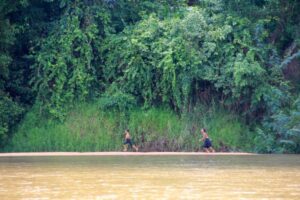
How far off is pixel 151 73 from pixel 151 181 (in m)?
14.8

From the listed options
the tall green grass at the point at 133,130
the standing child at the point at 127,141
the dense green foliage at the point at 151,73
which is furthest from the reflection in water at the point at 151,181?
Answer: the dense green foliage at the point at 151,73

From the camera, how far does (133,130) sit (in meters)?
27.3

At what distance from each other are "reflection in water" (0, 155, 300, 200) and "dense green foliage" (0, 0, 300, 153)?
27.8 feet

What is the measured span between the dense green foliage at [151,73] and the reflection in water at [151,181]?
27.8ft

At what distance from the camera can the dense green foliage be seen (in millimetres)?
26859

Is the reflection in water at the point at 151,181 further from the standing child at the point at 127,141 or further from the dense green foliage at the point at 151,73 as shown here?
the dense green foliage at the point at 151,73

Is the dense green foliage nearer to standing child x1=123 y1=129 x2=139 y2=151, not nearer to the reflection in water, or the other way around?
standing child x1=123 y1=129 x2=139 y2=151

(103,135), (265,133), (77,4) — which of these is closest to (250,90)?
(265,133)

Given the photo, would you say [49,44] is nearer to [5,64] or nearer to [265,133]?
→ [5,64]

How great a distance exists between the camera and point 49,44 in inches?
1123

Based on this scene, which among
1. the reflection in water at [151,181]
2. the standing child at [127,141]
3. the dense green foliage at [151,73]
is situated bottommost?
the reflection in water at [151,181]

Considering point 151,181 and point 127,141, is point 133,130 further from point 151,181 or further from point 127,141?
point 151,181

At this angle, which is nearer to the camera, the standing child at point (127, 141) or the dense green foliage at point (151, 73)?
the standing child at point (127, 141)

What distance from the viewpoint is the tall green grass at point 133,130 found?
26906 mm
